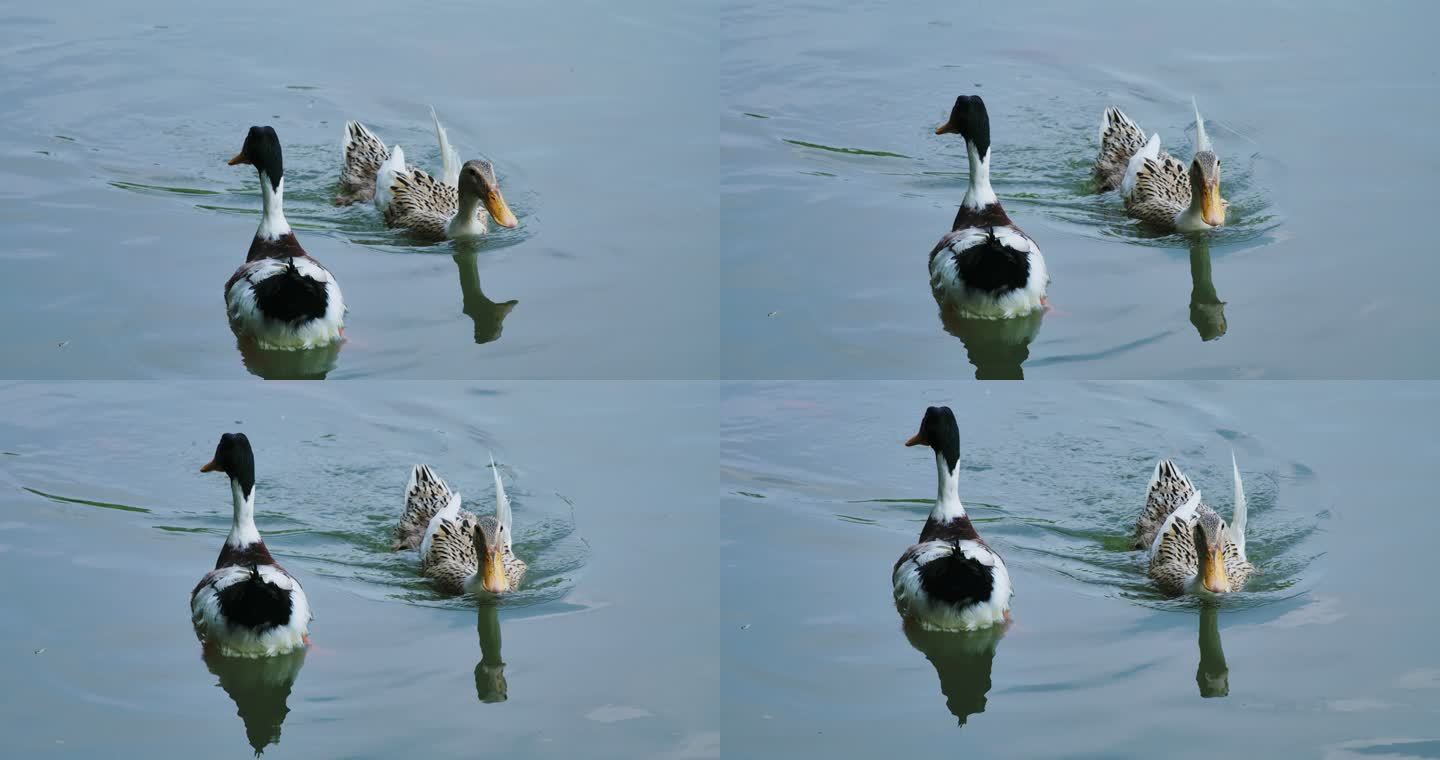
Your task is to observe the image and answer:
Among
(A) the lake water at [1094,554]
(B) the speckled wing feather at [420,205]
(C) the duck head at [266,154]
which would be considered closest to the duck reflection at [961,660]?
(A) the lake water at [1094,554]

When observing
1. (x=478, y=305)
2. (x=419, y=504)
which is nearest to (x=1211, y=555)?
(x=478, y=305)

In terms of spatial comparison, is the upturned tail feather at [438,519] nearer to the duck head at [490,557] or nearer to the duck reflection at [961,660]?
the duck head at [490,557]

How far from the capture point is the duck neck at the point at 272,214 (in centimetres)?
1384

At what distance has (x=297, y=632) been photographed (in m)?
12.0

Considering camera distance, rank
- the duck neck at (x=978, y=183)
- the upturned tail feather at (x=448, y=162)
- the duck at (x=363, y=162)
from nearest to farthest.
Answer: the duck neck at (x=978, y=183)
the upturned tail feather at (x=448, y=162)
the duck at (x=363, y=162)

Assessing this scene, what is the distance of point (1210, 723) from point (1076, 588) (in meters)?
2.08

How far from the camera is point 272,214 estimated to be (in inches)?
546

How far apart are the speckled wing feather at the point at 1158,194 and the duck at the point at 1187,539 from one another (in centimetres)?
Result: 200

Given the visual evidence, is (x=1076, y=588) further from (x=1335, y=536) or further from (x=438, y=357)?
(x=438, y=357)

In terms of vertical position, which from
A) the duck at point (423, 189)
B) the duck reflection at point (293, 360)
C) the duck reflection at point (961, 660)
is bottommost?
the duck reflection at point (961, 660)

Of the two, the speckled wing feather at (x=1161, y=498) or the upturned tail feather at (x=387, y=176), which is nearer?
the speckled wing feather at (x=1161, y=498)

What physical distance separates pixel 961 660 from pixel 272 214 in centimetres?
577

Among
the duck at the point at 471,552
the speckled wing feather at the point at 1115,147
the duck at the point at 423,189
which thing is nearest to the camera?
the duck at the point at 471,552

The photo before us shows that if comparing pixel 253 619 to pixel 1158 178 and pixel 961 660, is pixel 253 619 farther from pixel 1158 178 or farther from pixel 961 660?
pixel 1158 178
